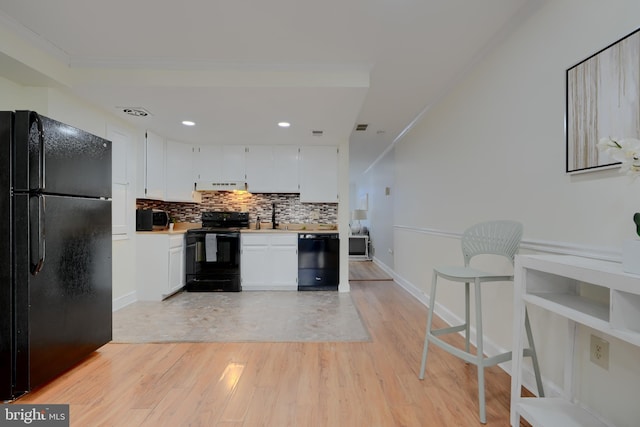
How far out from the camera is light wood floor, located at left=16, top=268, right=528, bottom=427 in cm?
159

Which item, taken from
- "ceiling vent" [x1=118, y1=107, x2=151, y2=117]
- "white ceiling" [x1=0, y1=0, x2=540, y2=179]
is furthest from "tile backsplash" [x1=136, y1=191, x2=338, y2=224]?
"ceiling vent" [x1=118, y1=107, x2=151, y2=117]

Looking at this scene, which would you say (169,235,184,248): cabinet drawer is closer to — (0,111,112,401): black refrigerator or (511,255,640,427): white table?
(0,111,112,401): black refrigerator

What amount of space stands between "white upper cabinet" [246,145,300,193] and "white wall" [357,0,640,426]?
216cm

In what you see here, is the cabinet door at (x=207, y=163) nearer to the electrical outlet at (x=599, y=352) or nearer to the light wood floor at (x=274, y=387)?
the light wood floor at (x=274, y=387)

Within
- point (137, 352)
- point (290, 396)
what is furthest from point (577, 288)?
point (137, 352)

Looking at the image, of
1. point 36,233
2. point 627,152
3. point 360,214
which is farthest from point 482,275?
point 360,214

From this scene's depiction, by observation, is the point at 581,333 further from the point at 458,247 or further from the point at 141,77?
the point at 141,77

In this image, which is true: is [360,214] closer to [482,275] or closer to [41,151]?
[482,275]

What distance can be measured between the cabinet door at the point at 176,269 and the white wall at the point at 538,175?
327cm

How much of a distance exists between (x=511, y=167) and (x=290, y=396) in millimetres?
2080

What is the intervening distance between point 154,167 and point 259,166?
1426 millimetres

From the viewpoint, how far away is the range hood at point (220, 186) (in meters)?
4.50

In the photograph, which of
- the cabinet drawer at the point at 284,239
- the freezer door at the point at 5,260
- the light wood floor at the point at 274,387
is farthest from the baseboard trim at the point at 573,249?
the freezer door at the point at 5,260

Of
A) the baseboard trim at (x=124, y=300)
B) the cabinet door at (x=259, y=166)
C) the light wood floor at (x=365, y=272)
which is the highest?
the cabinet door at (x=259, y=166)
